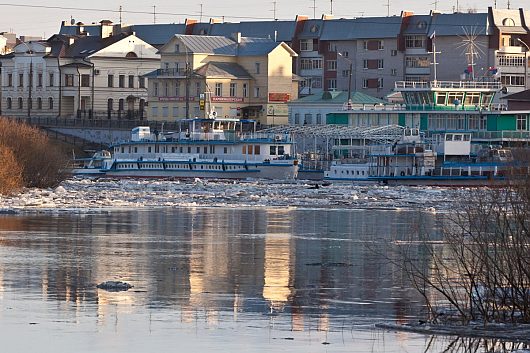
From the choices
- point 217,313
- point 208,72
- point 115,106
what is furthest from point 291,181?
point 217,313

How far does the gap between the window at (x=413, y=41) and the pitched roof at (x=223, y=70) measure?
13.8m

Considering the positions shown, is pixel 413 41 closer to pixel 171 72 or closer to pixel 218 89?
pixel 218 89

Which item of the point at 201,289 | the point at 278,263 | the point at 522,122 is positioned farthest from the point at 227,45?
the point at 201,289

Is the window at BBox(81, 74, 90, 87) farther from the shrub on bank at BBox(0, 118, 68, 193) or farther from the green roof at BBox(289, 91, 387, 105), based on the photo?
the shrub on bank at BBox(0, 118, 68, 193)

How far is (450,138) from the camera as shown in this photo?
79.9 meters

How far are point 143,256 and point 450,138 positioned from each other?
172 ft

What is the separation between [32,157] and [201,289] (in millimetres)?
36581

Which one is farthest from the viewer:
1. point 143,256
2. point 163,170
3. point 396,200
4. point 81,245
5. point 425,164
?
point 163,170

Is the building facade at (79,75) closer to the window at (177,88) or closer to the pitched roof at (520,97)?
the window at (177,88)

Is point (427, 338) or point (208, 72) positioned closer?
point (427, 338)

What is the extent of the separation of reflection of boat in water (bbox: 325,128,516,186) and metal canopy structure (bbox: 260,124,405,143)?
8.78ft

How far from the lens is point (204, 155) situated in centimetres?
8575

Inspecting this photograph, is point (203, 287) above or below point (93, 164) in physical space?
below

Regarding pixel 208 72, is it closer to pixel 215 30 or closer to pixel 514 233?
pixel 215 30
